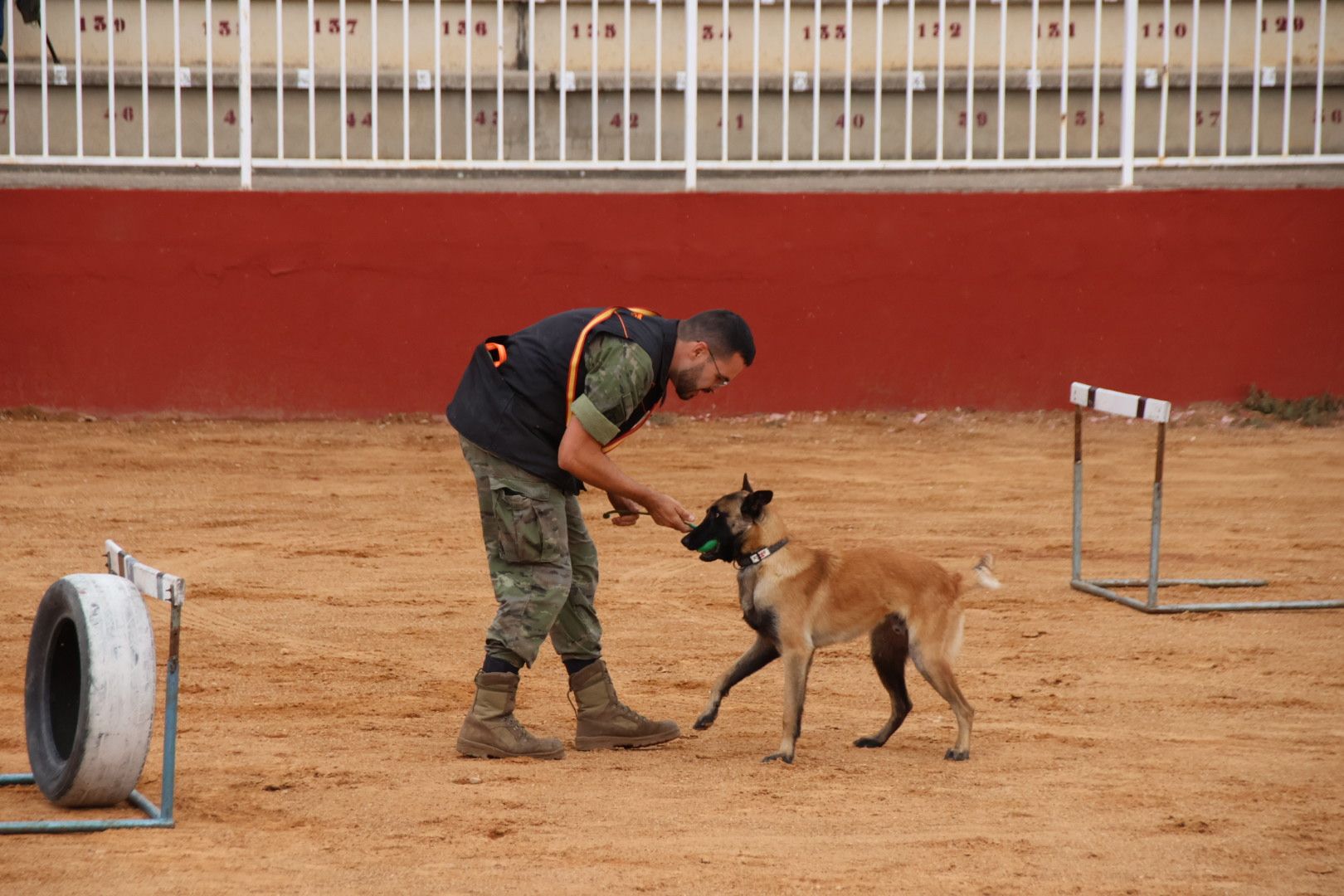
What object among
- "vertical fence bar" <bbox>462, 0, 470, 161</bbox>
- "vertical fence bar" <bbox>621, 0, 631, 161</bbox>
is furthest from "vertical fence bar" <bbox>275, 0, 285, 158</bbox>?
"vertical fence bar" <bbox>621, 0, 631, 161</bbox>

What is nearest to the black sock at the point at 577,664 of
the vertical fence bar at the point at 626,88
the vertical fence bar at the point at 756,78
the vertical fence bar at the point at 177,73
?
the vertical fence bar at the point at 626,88

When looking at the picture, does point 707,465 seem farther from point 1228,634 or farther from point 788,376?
point 1228,634

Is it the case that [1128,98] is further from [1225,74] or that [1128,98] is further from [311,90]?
[311,90]

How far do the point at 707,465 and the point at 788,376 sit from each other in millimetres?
2223

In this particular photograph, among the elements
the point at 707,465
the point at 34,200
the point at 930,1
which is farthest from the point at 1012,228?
the point at 34,200

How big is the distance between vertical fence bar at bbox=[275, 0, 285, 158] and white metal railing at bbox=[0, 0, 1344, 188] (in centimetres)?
3

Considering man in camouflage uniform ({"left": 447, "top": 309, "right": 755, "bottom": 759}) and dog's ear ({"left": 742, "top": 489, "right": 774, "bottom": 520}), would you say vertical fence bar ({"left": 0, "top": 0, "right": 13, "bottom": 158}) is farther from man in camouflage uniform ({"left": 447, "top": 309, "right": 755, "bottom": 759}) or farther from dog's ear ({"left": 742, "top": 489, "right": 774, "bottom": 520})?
dog's ear ({"left": 742, "top": 489, "right": 774, "bottom": 520})

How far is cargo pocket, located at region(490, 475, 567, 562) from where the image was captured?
19.7 feet

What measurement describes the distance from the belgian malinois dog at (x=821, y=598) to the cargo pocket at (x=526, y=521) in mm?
481

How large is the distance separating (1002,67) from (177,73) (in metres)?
6.94

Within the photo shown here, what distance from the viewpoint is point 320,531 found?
10453 mm

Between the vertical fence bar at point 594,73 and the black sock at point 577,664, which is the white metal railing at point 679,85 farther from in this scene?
the black sock at point 577,664

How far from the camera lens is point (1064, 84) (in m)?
14.7

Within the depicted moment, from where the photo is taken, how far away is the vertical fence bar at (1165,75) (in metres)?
14.4
